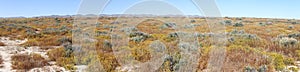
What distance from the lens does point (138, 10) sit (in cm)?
1248

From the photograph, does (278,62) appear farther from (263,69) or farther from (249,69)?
(249,69)

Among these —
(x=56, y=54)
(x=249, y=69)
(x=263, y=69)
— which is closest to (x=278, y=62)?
(x=263, y=69)

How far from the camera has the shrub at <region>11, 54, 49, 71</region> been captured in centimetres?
1188

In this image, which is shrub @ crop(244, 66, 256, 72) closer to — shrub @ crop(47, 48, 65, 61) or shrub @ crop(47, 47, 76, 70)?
shrub @ crop(47, 47, 76, 70)

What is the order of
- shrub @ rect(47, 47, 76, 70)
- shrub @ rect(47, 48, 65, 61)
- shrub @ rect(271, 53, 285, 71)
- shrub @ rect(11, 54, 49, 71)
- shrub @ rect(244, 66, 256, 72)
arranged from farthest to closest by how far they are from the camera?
shrub @ rect(47, 48, 65, 61) → shrub @ rect(47, 47, 76, 70) → shrub @ rect(11, 54, 49, 71) → shrub @ rect(271, 53, 285, 71) → shrub @ rect(244, 66, 256, 72)

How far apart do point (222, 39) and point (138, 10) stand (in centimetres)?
679

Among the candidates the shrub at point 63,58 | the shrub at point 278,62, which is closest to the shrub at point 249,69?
the shrub at point 278,62

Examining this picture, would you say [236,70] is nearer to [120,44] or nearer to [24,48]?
[120,44]

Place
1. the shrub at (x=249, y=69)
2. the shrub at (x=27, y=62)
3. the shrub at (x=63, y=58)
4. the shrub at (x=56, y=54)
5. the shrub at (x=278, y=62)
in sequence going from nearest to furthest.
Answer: the shrub at (x=249, y=69) → the shrub at (x=278, y=62) → the shrub at (x=27, y=62) → the shrub at (x=63, y=58) → the shrub at (x=56, y=54)

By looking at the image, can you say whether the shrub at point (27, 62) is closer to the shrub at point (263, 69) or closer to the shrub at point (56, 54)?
the shrub at point (56, 54)

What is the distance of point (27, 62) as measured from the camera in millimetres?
12383

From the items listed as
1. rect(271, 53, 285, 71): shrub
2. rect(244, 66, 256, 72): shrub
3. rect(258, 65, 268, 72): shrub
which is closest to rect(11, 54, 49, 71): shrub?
rect(244, 66, 256, 72): shrub

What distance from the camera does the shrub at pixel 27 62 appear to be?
1188 cm

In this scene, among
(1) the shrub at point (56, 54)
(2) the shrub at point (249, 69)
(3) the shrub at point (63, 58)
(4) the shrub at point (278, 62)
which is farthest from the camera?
(1) the shrub at point (56, 54)
